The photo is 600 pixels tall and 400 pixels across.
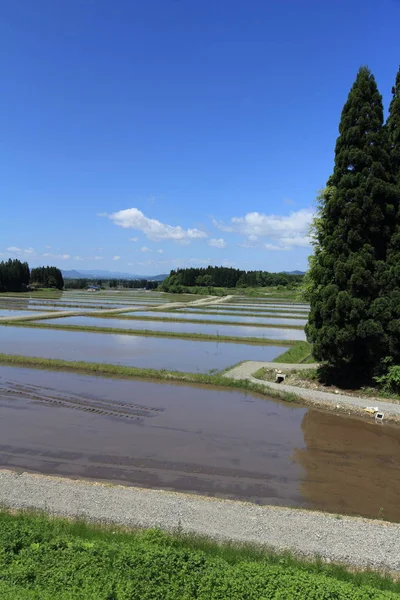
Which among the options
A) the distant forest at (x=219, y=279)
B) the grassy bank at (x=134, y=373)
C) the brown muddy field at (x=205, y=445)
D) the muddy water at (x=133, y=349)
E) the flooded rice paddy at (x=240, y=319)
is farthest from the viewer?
the distant forest at (x=219, y=279)

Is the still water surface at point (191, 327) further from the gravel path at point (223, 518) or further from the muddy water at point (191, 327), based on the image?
the gravel path at point (223, 518)

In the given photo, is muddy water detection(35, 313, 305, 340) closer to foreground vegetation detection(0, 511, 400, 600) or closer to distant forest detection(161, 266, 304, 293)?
foreground vegetation detection(0, 511, 400, 600)

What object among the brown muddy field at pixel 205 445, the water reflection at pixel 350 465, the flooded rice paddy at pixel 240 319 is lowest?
the water reflection at pixel 350 465

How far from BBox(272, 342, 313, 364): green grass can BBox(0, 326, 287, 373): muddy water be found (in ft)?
2.15

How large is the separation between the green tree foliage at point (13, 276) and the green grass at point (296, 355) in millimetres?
76192

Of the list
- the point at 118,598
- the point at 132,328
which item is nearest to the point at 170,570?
the point at 118,598

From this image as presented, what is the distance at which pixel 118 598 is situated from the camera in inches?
197

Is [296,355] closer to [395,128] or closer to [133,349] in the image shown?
[133,349]

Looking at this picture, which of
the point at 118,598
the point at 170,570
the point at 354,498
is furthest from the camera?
the point at 354,498

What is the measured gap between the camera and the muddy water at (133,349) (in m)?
22.4

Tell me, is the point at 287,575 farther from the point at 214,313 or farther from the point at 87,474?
the point at 214,313

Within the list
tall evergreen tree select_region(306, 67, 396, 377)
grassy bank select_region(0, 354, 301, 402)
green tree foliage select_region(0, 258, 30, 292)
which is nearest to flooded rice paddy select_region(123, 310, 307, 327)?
grassy bank select_region(0, 354, 301, 402)

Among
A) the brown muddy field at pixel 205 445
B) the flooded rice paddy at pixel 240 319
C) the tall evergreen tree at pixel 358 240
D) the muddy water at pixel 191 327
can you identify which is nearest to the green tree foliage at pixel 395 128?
the tall evergreen tree at pixel 358 240

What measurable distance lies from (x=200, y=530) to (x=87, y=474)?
3.65 meters
